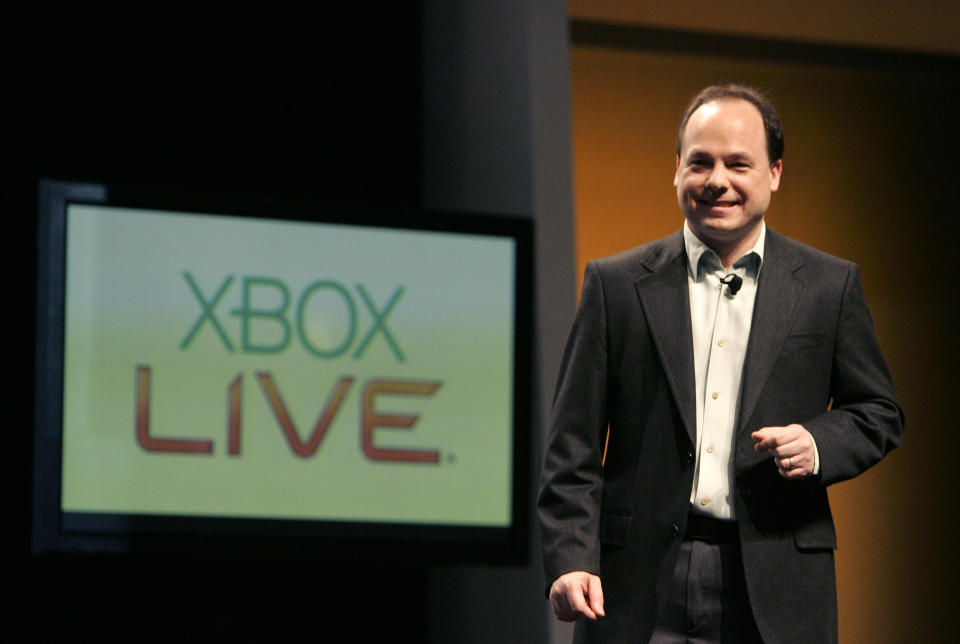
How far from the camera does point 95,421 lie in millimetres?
4645

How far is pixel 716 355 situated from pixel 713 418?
85 mm

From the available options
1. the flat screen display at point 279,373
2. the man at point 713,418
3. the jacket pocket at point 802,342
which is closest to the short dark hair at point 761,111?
the man at point 713,418

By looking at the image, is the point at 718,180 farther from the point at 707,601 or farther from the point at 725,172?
the point at 707,601

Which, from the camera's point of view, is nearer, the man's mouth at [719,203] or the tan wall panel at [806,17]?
the man's mouth at [719,203]

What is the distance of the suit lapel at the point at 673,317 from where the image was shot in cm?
181

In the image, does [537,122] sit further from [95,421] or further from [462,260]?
[95,421]

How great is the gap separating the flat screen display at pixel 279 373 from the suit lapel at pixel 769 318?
118 inches

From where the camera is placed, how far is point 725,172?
1812mm

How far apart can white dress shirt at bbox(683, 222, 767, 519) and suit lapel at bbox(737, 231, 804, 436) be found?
18mm

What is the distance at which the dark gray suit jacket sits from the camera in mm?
1760

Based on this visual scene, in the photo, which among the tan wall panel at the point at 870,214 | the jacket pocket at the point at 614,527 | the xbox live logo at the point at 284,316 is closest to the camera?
the jacket pocket at the point at 614,527

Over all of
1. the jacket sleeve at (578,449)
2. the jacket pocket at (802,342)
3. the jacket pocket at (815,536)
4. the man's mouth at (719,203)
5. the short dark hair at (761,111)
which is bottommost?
the jacket pocket at (815,536)

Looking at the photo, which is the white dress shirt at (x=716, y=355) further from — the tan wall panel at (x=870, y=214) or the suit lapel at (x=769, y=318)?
the tan wall panel at (x=870, y=214)

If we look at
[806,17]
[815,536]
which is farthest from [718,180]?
[806,17]
